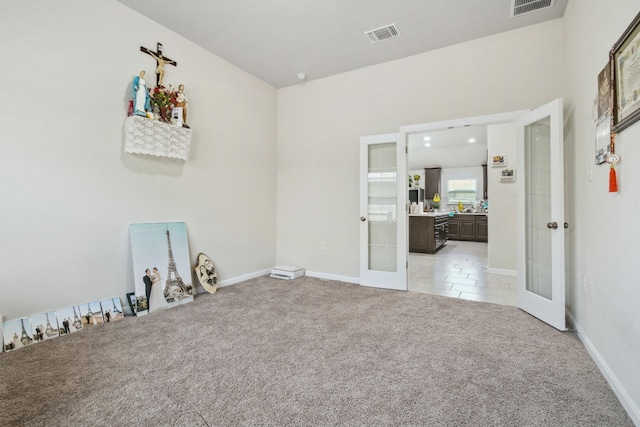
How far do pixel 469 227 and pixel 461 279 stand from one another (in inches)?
231

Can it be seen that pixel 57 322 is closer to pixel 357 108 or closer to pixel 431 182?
pixel 357 108

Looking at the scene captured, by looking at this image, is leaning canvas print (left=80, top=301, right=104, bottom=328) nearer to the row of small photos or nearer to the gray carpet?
the row of small photos

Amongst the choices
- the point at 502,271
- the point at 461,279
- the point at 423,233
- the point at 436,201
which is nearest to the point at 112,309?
the point at 461,279

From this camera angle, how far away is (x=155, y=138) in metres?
2.94

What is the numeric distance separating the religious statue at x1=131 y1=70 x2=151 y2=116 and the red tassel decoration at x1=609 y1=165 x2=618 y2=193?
12.1ft

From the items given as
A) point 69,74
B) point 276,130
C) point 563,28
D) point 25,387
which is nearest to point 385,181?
point 276,130

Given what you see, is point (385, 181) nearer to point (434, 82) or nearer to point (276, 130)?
point (434, 82)

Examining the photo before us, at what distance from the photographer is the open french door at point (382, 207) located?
3.77 m

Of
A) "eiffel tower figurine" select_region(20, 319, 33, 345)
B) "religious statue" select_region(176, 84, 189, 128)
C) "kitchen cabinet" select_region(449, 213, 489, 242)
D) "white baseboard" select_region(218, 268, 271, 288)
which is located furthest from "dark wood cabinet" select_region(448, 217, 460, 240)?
"eiffel tower figurine" select_region(20, 319, 33, 345)

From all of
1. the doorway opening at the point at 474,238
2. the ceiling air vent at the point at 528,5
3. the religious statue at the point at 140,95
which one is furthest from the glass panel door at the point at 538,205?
the religious statue at the point at 140,95

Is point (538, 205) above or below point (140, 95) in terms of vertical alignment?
below

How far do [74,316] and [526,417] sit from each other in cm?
327

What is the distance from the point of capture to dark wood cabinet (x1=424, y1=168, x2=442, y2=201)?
10953 mm

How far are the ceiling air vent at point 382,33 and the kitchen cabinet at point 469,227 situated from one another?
757 cm
